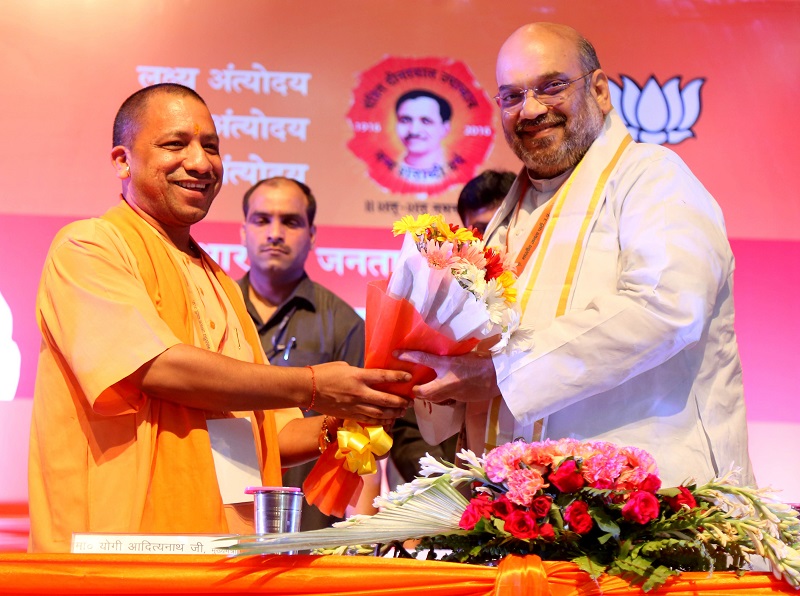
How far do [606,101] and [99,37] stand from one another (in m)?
2.85

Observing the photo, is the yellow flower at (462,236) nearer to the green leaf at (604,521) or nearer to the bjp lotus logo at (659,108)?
the green leaf at (604,521)

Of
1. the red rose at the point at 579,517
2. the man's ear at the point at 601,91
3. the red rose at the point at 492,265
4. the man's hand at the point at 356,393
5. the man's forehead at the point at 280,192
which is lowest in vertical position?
the red rose at the point at 579,517

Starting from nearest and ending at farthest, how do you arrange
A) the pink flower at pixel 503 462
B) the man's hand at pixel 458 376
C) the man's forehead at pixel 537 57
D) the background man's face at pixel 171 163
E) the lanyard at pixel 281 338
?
1. the pink flower at pixel 503 462
2. the man's hand at pixel 458 376
3. the background man's face at pixel 171 163
4. the man's forehead at pixel 537 57
5. the lanyard at pixel 281 338

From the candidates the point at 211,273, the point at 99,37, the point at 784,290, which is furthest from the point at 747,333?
the point at 99,37

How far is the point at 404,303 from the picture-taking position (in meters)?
2.29

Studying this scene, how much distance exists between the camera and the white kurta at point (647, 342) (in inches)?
89.9

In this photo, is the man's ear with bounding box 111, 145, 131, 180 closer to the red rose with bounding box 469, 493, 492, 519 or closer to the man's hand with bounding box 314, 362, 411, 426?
the man's hand with bounding box 314, 362, 411, 426

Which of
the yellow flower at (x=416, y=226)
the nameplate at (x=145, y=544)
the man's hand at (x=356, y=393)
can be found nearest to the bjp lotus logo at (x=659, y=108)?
the man's hand at (x=356, y=393)

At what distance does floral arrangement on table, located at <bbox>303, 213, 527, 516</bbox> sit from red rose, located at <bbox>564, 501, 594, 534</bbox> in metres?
0.61

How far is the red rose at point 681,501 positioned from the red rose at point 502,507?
0.85 feet

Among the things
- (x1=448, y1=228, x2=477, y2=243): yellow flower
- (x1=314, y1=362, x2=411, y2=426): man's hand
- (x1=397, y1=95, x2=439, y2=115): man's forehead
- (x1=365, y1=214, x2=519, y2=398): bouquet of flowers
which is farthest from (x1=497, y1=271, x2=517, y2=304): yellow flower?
(x1=397, y1=95, x2=439, y2=115): man's forehead

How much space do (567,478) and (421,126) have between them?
3446 millimetres

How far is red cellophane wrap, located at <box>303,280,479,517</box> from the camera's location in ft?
7.66

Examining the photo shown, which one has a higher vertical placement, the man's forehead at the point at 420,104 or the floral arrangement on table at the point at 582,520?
the man's forehead at the point at 420,104
